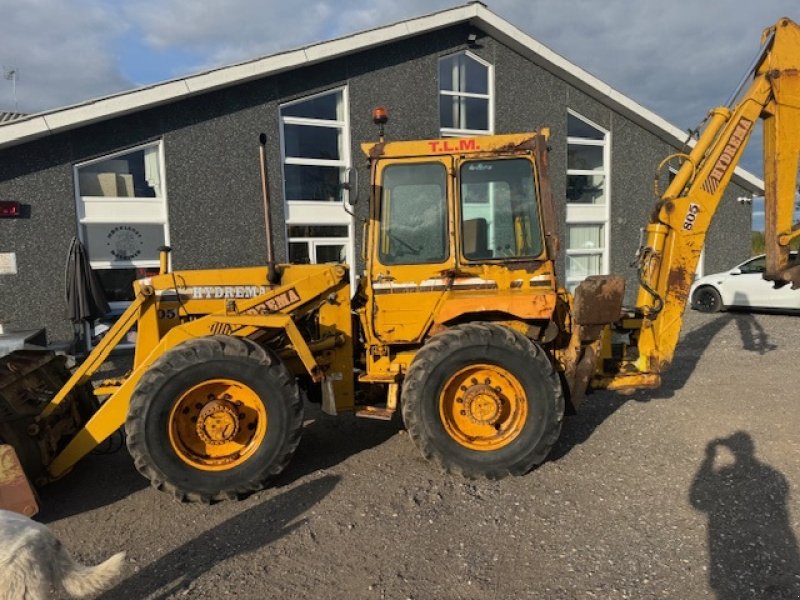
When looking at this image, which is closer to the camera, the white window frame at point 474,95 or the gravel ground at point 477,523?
the gravel ground at point 477,523

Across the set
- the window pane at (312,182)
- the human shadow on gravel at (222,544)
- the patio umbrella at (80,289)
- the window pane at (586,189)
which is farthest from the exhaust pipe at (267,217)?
the window pane at (586,189)

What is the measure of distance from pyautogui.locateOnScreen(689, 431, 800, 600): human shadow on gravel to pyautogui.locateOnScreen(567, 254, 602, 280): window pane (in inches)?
367

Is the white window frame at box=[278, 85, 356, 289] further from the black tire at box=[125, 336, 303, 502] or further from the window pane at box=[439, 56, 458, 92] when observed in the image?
the black tire at box=[125, 336, 303, 502]

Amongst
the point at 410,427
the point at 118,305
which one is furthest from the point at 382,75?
the point at 410,427

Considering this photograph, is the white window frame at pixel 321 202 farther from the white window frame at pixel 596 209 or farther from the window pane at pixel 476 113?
the white window frame at pixel 596 209

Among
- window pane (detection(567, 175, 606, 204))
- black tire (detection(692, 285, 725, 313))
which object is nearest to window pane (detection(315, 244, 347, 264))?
window pane (detection(567, 175, 606, 204))

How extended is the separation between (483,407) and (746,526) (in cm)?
185

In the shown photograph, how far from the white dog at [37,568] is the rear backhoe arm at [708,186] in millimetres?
4380

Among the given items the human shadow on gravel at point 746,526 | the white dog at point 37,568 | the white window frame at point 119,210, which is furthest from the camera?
the white window frame at point 119,210

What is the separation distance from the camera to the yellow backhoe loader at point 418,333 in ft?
13.3

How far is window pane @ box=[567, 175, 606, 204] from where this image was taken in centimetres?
1375

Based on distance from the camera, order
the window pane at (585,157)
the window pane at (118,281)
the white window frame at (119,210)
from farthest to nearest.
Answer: the window pane at (585,157) < the window pane at (118,281) < the white window frame at (119,210)

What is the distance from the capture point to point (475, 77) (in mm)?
12594

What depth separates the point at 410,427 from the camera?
4289mm
